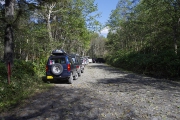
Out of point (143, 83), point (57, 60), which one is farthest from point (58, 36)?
point (143, 83)

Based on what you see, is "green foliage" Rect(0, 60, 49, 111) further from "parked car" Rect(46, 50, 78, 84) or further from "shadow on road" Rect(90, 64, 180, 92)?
"shadow on road" Rect(90, 64, 180, 92)

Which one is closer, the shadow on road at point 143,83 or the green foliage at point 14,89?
the green foliage at point 14,89

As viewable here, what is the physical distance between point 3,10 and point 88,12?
63.3ft

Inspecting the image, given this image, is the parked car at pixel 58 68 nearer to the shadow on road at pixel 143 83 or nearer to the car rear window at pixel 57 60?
the car rear window at pixel 57 60

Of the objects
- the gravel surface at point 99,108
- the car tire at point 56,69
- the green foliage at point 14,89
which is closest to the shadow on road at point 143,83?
the gravel surface at point 99,108

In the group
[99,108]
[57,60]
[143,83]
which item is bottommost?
[99,108]

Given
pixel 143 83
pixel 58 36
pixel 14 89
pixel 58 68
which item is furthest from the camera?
pixel 58 36

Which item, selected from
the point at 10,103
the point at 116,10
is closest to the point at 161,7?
the point at 10,103

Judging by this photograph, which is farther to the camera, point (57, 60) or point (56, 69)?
point (57, 60)

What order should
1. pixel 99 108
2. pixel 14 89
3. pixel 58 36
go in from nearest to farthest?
pixel 99 108
pixel 14 89
pixel 58 36

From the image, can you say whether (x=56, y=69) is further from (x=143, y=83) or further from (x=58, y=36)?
(x=58, y=36)

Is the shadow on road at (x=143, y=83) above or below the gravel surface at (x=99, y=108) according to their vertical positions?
above

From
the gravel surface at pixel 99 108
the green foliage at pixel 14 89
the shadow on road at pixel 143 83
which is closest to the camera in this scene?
the gravel surface at pixel 99 108

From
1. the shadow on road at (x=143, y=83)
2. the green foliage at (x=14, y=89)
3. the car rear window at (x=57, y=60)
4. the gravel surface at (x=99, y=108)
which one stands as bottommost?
the gravel surface at (x=99, y=108)
